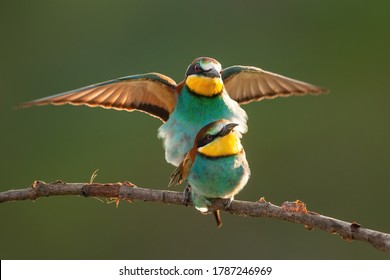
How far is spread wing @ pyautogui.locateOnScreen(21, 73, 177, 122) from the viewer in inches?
91.7

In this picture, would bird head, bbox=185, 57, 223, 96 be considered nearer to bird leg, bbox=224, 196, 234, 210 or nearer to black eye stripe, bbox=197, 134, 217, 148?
black eye stripe, bbox=197, 134, 217, 148

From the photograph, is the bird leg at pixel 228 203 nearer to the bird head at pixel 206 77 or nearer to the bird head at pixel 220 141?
the bird head at pixel 220 141

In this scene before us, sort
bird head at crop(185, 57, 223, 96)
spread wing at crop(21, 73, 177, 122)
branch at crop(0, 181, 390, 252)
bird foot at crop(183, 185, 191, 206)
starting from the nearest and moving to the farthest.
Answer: branch at crop(0, 181, 390, 252) < bird foot at crop(183, 185, 191, 206) < bird head at crop(185, 57, 223, 96) < spread wing at crop(21, 73, 177, 122)

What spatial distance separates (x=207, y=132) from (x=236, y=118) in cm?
24

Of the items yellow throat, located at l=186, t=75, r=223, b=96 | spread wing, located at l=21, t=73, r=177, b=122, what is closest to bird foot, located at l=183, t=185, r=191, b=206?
yellow throat, located at l=186, t=75, r=223, b=96

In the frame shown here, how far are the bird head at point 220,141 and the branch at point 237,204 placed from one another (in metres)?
0.13

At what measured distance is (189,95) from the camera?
7.44 ft

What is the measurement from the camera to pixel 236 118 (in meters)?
2.22

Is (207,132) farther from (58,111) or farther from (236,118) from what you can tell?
(58,111)

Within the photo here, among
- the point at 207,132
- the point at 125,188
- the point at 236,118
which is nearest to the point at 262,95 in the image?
the point at 236,118

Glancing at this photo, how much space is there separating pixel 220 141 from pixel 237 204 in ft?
0.72

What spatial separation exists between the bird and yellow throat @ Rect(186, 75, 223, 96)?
21 cm

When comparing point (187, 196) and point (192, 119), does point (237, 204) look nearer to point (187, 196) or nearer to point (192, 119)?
point (187, 196)

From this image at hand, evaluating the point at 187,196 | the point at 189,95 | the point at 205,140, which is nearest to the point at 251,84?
the point at 189,95
